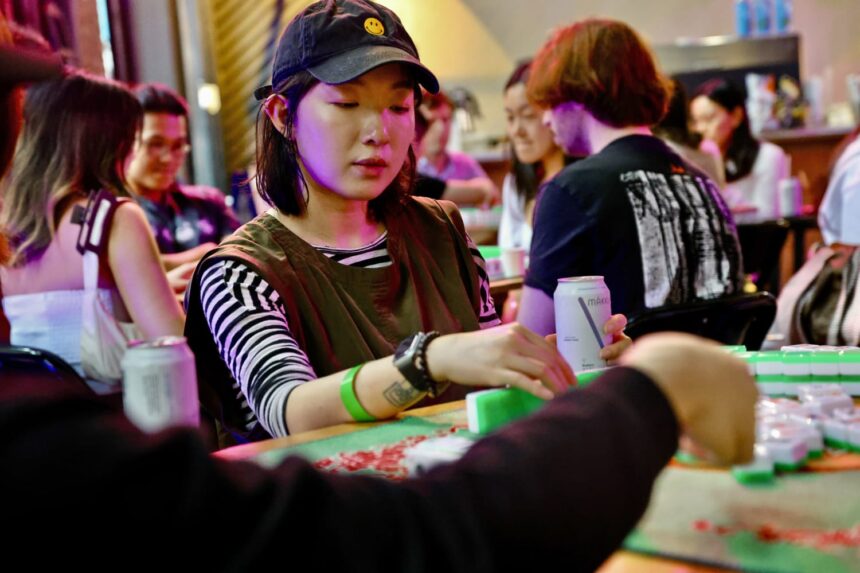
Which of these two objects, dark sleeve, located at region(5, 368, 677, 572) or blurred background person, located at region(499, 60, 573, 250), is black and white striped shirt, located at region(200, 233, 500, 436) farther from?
blurred background person, located at region(499, 60, 573, 250)

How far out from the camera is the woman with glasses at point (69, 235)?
290cm

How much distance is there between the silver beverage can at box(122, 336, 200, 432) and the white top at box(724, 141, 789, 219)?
→ 18.6ft

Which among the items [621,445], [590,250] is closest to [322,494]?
[621,445]

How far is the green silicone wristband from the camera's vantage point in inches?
59.0

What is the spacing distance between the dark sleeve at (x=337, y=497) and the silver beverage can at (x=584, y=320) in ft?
2.43

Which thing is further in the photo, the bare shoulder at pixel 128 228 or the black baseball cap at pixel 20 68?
the bare shoulder at pixel 128 228

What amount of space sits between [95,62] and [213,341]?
5.07m

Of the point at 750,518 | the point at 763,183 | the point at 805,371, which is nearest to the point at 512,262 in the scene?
the point at 805,371

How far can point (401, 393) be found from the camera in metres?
1.45

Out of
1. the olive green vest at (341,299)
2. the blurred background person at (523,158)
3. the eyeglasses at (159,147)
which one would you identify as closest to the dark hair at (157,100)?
the eyeglasses at (159,147)

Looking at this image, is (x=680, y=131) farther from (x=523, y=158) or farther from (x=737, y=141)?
(x=737, y=141)

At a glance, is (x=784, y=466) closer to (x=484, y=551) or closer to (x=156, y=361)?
(x=484, y=551)

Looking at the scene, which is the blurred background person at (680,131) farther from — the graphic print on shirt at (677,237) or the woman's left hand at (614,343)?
the woman's left hand at (614,343)

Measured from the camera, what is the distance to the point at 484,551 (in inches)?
28.3
